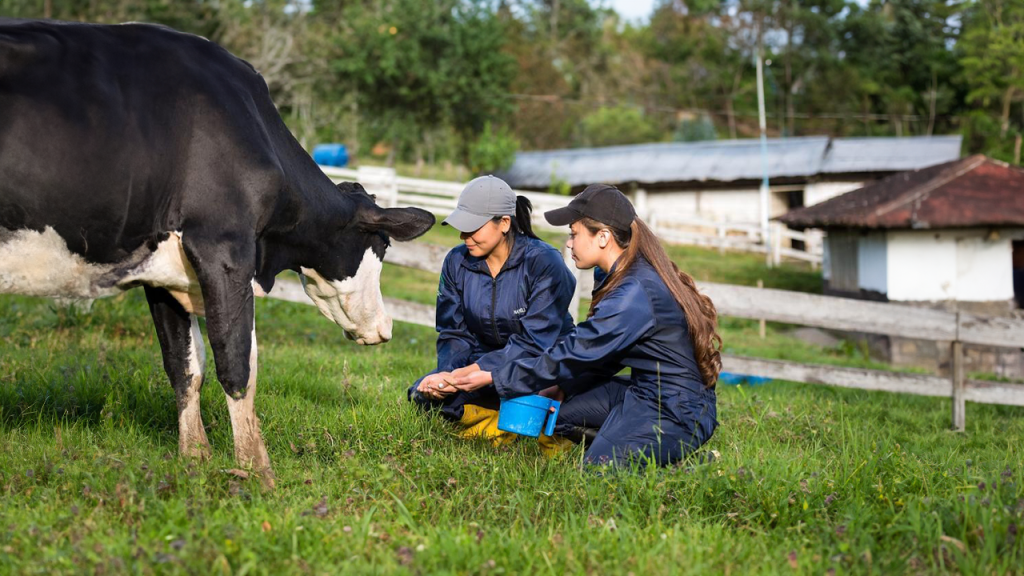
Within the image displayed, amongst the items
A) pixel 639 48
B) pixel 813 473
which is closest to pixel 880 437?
pixel 813 473

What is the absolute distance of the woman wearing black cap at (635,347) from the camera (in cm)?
413

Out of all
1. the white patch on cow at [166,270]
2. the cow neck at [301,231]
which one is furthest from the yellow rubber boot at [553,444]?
the white patch on cow at [166,270]

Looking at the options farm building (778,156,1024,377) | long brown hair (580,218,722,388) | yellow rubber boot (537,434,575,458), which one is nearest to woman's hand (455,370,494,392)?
yellow rubber boot (537,434,575,458)

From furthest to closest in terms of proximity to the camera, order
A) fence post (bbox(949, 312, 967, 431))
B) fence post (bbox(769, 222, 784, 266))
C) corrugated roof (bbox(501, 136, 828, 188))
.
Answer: corrugated roof (bbox(501, 136, 828, 188))
fence post (bbox(769, 222, 784, 266))
fence post (bbox(949, 312, 967, 431))

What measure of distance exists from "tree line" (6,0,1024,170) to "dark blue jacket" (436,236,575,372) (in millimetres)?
22608

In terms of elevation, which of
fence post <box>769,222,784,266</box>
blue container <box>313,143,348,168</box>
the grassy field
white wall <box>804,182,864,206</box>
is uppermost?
blue container <box>313,143,348,168</box>

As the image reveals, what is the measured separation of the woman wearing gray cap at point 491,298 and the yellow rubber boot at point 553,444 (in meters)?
0.02

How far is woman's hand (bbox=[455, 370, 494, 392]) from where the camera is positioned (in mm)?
4402

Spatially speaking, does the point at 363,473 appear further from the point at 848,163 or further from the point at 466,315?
the point at 848,163

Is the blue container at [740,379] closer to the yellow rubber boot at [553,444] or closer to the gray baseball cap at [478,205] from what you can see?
the yellow rubber boot at [553,444]

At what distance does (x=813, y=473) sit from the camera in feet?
12.8

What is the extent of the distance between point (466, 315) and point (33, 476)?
218 centimetres

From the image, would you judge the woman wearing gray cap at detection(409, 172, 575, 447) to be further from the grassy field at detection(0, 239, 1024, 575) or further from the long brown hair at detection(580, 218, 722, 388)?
the long brown hair at detection(580, 218, 722, 388)

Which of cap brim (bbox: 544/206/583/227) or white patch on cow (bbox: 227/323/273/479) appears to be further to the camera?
cap brim (bbox: 544/206/583/227)
